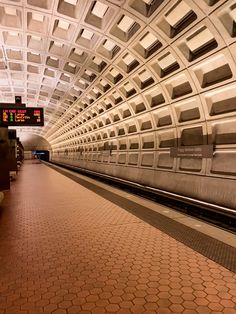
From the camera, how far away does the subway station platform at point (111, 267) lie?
107 inches

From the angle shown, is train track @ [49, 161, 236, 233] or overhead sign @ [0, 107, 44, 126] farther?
overhead sign @ [0, 107, 44, 126]

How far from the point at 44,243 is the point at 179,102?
5906 millimetres

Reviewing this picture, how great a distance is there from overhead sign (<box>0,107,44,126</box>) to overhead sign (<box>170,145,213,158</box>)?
8.57 m

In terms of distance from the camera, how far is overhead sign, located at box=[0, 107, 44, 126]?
1408cm

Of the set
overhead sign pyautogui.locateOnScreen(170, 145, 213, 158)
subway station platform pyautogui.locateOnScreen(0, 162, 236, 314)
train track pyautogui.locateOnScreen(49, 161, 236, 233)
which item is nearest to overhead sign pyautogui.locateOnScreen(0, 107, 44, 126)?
train track pyautogui.locateOnScreen(49, 161, 236, 233)

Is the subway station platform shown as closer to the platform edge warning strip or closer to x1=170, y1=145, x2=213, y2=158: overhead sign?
the platform edge warning strip

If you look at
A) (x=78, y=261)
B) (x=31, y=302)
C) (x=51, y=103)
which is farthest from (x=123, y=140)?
(x=31, y=302)

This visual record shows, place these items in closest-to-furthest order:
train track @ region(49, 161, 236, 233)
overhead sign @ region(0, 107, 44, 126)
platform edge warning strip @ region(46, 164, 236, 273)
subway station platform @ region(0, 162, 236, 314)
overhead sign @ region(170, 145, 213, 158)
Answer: subway station platform @ region(0, 162, 236, 314) → platform edge warning strip @ region(46, 164, 236, 273) → train track @ region(49, 161, 236, 233) → overhead sign @ region(170, 145, 213, 158) → overhead sign @ region(0, 107, 44, 126)

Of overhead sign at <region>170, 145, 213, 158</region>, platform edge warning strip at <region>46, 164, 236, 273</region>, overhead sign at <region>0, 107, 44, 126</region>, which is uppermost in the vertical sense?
overhead sign at <region>0, 107, 44, 126</region>

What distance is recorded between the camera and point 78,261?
3.75 metres

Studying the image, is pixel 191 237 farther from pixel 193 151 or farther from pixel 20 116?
pixel 20 116

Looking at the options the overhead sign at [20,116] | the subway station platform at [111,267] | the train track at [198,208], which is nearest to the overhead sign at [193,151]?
the train track at [198,208]

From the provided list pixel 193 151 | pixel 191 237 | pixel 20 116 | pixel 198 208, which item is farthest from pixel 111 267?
pixel 20 116

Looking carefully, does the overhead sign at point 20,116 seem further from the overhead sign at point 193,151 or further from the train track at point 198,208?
the overhead sign at point 193,151
